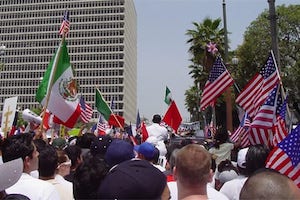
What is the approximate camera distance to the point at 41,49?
132m

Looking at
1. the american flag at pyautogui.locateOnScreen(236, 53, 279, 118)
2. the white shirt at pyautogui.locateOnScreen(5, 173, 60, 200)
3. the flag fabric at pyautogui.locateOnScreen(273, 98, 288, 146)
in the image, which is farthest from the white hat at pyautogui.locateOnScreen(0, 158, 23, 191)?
the american flag at pyautogui.locateOnScreen(236, 53, 279, 118)

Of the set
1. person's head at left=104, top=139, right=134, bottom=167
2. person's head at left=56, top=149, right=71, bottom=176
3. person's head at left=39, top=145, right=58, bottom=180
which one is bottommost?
person's head at left=56, top=149, right=71, bottom=176

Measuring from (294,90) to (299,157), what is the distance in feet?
104

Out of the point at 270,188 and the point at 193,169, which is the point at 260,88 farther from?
the point at 270,188

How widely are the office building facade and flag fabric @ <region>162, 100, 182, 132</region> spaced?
11858cm

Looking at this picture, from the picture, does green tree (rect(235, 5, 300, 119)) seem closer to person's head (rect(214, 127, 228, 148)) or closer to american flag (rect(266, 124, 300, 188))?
person's head (rect(214, 127, 228, 148))

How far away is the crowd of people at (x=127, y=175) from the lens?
2090 millimetres

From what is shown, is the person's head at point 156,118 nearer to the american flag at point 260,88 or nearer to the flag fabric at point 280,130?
the american flag at point 260,88

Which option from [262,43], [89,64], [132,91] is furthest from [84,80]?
[262,43]

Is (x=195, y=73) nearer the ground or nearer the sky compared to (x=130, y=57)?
nearer the ground

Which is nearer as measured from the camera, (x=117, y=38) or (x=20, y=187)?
(x=20, y=187)

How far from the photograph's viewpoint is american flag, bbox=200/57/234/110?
10.2m

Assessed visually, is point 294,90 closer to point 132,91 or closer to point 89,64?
point 89,64

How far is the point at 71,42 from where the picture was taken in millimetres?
133500
